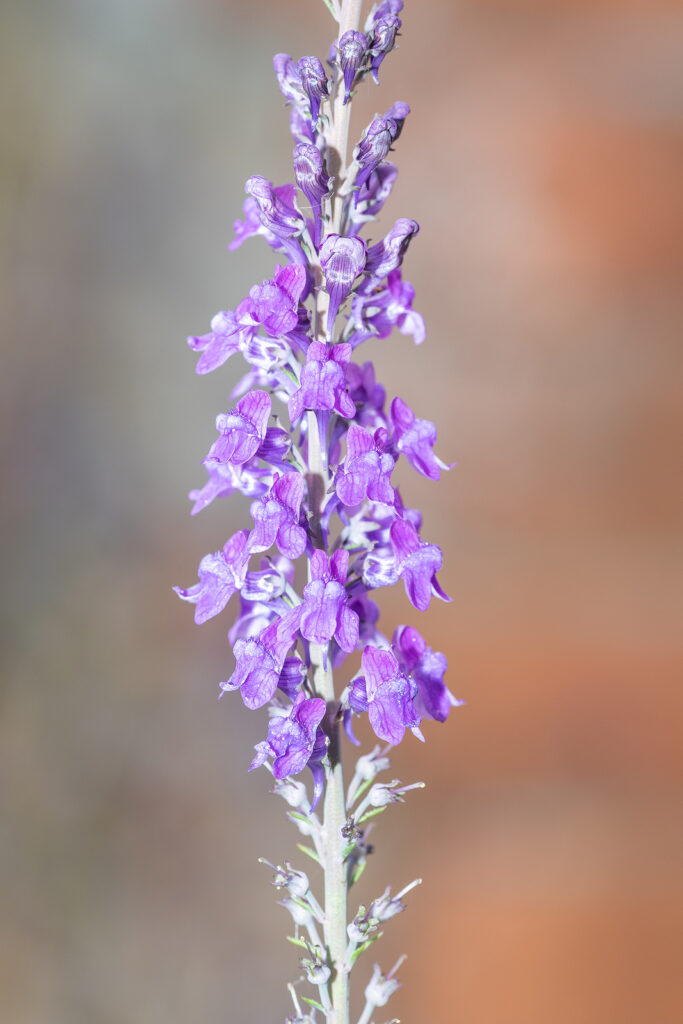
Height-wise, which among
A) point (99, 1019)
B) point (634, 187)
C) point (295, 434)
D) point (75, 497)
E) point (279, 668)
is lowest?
point (99, 1019)

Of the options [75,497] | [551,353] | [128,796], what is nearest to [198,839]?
[128,796]

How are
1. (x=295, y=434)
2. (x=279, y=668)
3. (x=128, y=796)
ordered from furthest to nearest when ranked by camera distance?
(x=128, y=796), (x=295, y=434), (x=279, y=668)

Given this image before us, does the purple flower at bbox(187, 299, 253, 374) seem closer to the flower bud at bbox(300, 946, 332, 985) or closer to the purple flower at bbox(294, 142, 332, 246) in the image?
the purple flower at bbox(294, 142, 332, 246)

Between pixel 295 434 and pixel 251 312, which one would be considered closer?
pixel 251 312

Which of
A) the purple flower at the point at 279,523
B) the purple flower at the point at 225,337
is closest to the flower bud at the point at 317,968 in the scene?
the purple flower at the point at 279,523

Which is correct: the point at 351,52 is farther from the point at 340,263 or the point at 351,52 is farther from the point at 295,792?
the point at 295,792

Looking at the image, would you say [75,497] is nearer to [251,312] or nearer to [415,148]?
[415,148]

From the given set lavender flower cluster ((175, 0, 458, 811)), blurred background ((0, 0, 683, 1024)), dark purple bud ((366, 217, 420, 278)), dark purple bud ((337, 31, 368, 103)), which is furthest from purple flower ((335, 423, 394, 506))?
blurred background ((0, 0, 683, 1024))

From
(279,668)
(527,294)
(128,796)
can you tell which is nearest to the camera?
(279,668)
